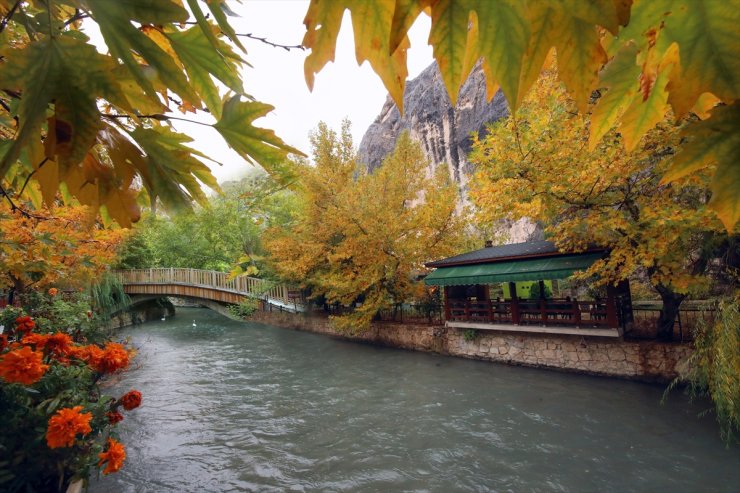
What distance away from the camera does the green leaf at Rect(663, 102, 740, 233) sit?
577 millimetres

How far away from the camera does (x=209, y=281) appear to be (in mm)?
20281

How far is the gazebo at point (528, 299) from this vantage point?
8477 mm

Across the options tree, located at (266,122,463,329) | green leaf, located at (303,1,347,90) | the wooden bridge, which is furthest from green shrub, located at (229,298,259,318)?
green leaf, located at (303,1,347,90)

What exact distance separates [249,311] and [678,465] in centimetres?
1865

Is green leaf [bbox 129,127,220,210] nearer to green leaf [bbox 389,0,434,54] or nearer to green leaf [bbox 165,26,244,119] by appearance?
green leaf [bbox 165,26,244,119]

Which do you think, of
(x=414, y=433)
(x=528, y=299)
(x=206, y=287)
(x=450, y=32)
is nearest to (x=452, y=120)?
(x=528, y=299)

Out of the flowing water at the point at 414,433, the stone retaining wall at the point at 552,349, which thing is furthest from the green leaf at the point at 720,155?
the stone retaining wall at the point at 552,349

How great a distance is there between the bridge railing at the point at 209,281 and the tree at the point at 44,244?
8922mm

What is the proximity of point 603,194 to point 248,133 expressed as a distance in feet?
27.8

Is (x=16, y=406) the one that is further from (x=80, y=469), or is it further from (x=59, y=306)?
(x=59, y=306)

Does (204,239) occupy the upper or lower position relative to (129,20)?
upper

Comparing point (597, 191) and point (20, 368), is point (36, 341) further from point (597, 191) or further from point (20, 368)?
point (597, 191)

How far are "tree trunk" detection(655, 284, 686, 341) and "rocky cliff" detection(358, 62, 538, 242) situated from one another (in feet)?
41.3

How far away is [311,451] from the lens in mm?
6020
